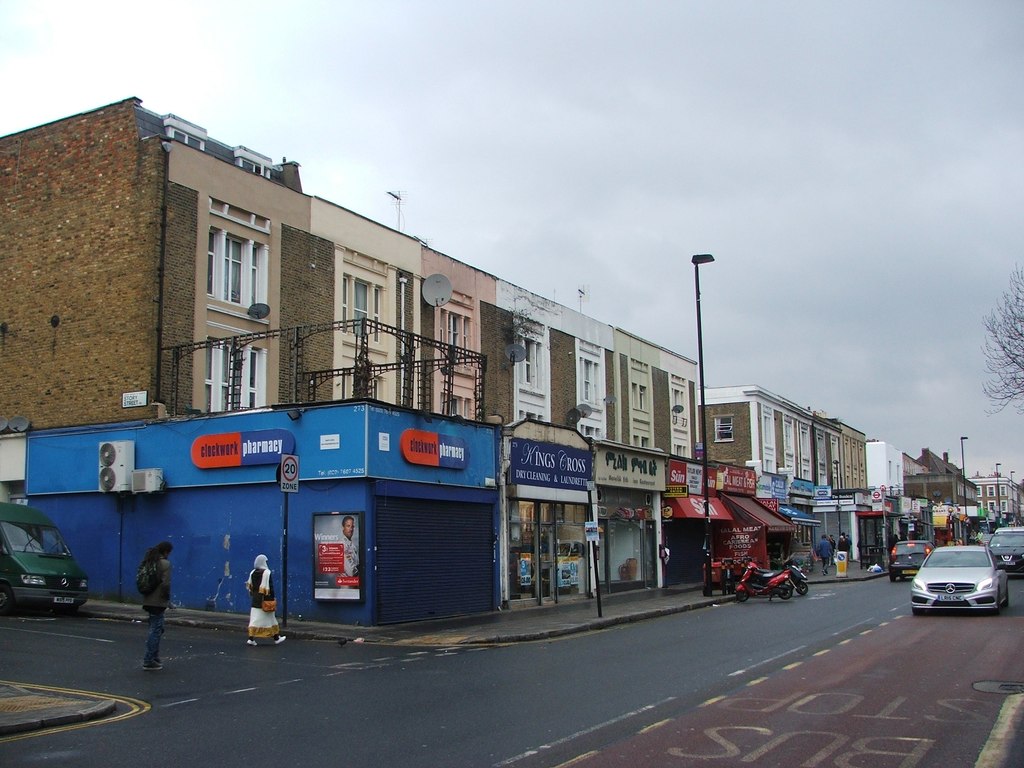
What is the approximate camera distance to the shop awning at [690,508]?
37.4 meters

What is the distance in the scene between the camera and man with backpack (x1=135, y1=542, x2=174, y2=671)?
1388cm

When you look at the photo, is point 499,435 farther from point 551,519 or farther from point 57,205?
point 57,205

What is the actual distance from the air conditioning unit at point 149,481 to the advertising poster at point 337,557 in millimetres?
4374

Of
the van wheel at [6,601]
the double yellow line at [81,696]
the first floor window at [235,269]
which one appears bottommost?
the double yellow line at [81,696]

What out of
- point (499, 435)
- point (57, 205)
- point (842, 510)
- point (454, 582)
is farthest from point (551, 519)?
point (842, 510)

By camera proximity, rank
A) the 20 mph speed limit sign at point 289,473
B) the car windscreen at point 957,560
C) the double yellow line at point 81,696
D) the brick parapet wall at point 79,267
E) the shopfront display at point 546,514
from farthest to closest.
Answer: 1. the shopfront display at point 546,514
2. the brick parapet wall at point 79,267
3. the car windscreen at point 957,560
4. the 20 mph speed limit sign at point 289,473
5. the double yellow line at point 81,696

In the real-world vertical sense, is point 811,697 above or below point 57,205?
below

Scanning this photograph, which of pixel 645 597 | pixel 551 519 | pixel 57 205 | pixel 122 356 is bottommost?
pixel 645 597

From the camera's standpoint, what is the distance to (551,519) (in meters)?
29.3

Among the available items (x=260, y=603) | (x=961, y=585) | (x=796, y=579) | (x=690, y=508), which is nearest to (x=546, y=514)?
(x=796, y=579)

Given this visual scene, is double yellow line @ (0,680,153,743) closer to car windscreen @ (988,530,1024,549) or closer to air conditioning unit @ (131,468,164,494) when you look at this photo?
air conditioning unit @ (131,468,164,494)

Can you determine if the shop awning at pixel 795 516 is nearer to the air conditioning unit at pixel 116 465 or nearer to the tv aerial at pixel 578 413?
the tv aerial at pixel 578 413

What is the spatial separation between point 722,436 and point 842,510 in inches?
455

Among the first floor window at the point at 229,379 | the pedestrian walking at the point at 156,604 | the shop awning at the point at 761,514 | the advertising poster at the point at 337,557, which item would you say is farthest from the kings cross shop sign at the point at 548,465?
the pedestrian walking at the point at 156,604
